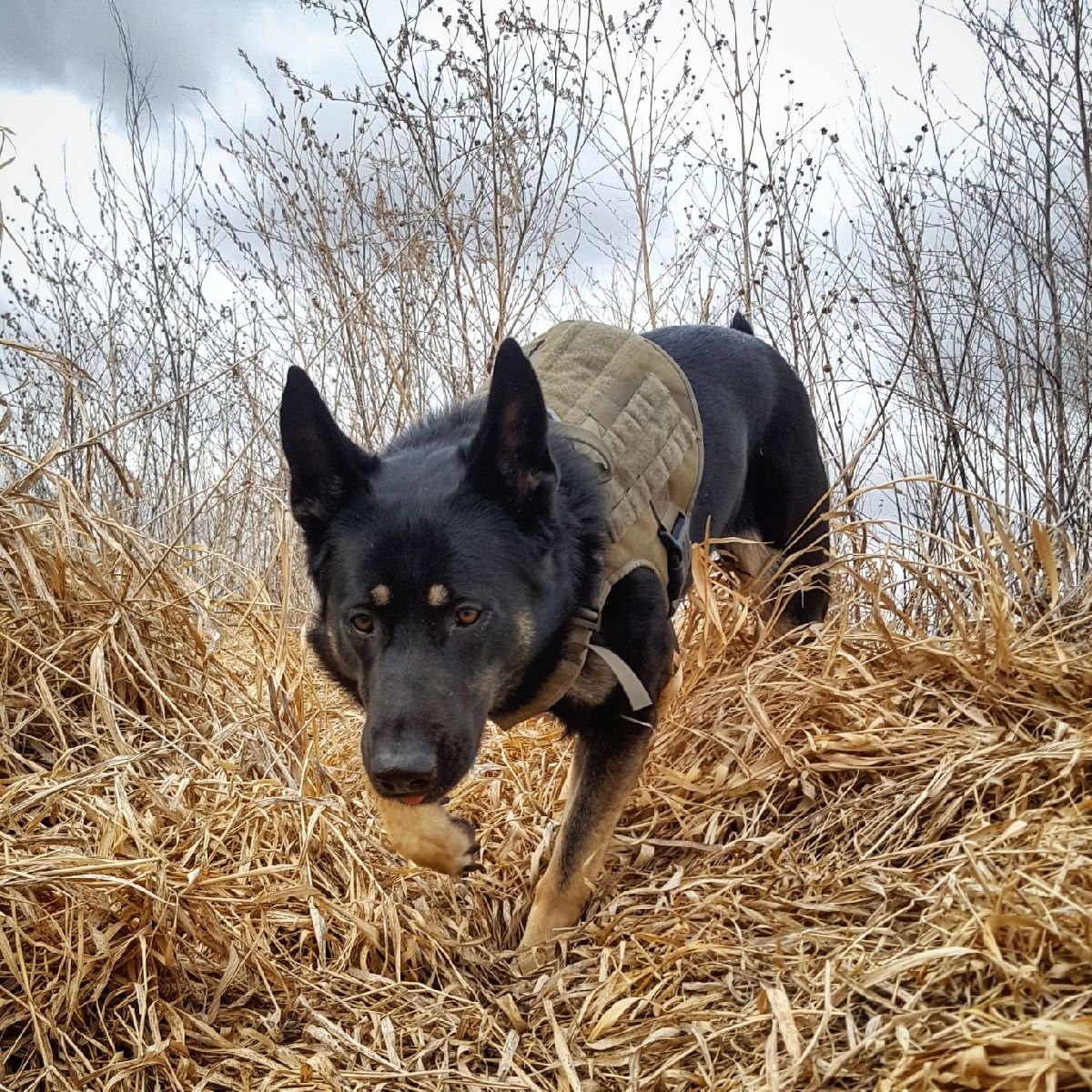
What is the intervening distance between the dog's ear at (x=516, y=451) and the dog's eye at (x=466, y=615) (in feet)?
Answer: 1.05

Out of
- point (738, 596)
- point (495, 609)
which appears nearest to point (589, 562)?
point (495, 609)

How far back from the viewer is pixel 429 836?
2559 mm

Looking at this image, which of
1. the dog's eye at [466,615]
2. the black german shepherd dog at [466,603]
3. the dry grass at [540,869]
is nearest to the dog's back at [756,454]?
the dry grass at [540,869]

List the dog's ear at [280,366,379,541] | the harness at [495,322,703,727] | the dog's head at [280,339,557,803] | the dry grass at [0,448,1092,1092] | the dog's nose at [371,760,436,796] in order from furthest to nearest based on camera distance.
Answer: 1. the harness at [495,322,703,727]
2. the dog's ear at [280,366,379,541]
3. the dog's head at [280,339,557,803]
4. the dog's nose at [371,760,436,796]
5. the dry grass at [0,448,1092,1092]

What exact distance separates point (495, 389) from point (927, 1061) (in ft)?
5.64

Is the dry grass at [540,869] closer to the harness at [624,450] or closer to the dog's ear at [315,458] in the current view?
the harness at [624,450]

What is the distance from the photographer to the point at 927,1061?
144 cm

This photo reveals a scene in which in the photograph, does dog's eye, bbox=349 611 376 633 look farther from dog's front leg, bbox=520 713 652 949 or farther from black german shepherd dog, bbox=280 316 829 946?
dog's front leg, bbox=520 713 652 949

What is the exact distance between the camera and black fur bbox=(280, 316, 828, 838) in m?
2.37

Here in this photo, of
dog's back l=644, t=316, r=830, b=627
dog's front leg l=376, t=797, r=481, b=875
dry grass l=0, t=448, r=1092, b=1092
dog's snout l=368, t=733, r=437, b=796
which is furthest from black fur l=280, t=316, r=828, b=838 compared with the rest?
dog's back l=644, t=316, r=830, b=627

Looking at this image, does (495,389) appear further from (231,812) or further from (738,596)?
(738,596)

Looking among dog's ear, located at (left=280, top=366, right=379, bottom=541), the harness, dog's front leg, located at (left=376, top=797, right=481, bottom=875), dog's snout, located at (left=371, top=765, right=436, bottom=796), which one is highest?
the harness

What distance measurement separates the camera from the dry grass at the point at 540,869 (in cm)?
171

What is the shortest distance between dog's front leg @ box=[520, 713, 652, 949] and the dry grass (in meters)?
0.11
